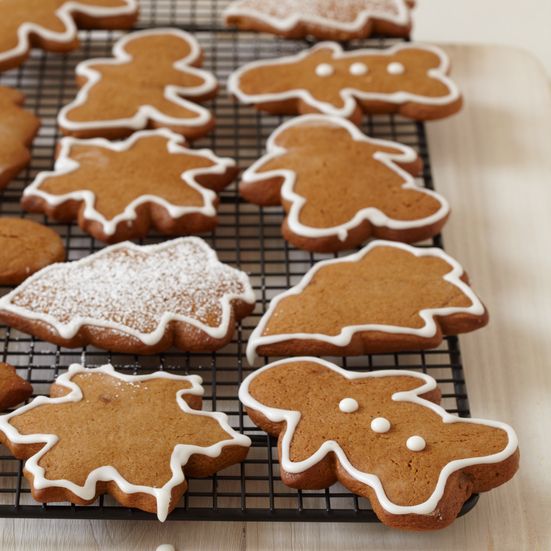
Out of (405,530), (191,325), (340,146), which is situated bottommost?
(405,530)

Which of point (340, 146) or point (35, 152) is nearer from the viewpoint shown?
point (340, 146)

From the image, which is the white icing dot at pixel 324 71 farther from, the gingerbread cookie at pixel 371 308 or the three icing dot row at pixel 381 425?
the three icing dot row at pixel 381 425

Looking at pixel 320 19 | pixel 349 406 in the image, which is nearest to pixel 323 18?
pixel 320 19

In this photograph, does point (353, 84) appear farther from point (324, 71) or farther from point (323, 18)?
point (323, 18)

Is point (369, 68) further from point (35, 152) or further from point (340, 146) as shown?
point (35, 152)

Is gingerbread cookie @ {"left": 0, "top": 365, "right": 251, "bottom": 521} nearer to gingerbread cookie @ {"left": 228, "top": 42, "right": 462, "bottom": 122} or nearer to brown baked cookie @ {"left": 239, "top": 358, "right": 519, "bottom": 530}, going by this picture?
brown baked cookie @ {"left": 239, "top": 358, "right": 519, "bottom": 530}

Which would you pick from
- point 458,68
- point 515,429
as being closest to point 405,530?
point 515,429

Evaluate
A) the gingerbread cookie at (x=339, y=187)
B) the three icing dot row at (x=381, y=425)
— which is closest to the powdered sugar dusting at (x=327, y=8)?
the gingerbread cookie at (x=339, y=187)
